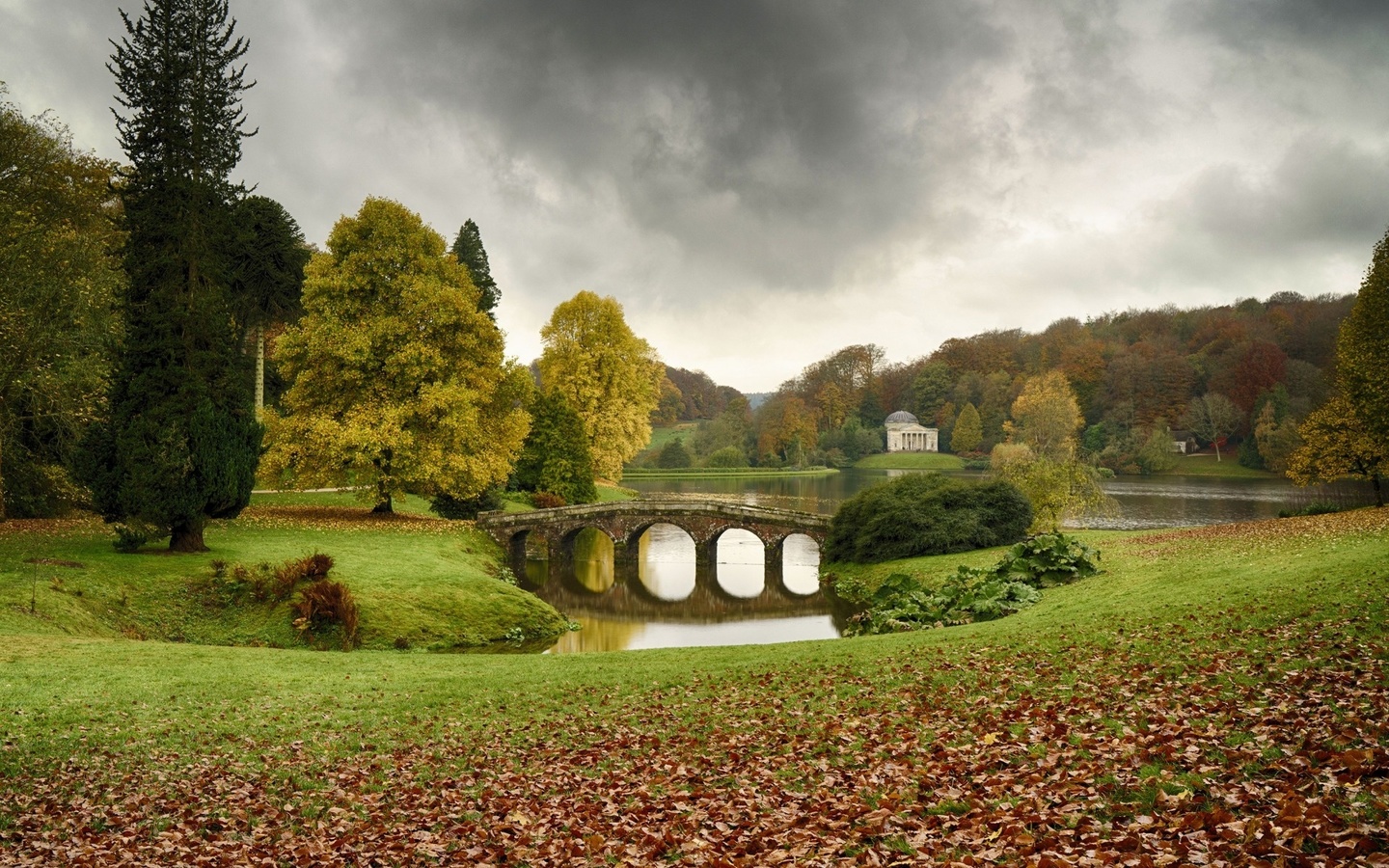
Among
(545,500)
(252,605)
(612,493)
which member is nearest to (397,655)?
(252,605)

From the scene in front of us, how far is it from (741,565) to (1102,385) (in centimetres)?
7370

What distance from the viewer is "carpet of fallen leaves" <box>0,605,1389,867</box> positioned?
5914 mm

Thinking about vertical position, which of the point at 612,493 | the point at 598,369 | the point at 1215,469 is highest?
the point at 598,369

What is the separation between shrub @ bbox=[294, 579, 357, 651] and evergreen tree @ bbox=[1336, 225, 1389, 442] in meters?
31.3

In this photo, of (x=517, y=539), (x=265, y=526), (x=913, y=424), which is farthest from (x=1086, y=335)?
(x=265, y=526)

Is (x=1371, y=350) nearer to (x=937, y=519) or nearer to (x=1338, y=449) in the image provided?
(x=1338, y=449)

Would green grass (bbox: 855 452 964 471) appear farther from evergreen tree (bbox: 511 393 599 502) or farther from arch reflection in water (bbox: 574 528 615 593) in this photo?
evergreen tree (bbox: 511 393 599 502)

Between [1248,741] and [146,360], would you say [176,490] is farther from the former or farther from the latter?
[1248,741]

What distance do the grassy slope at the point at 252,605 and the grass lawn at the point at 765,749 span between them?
3.24 meters

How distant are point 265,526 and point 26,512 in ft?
23.0

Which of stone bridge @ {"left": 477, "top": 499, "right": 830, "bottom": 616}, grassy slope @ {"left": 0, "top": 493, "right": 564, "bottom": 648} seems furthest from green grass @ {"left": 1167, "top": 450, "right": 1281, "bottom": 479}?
grassy slope @ {"left": 0, "top": 493, "right": 564, "bottom": 648}

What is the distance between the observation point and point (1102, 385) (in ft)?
324

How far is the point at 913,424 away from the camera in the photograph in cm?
12131

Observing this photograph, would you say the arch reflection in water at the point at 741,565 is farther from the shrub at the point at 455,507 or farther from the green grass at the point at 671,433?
the green grass at the point at 671,433
